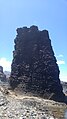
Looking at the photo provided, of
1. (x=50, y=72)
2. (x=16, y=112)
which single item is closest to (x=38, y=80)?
(x=50, y=72)

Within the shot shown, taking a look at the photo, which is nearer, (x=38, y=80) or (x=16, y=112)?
(x=16, y=112)

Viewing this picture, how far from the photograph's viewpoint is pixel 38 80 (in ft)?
495

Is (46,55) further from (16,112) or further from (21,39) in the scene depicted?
(16,112)

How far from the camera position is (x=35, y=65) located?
6048 inches

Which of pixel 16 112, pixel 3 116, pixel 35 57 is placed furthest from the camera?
pixel 35 57

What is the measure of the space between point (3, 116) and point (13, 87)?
117411mm

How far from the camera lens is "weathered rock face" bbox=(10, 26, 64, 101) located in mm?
150000

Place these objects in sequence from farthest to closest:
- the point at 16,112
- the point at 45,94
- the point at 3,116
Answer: the point at 45,94 → the point at 16,112 → the point at 3,116

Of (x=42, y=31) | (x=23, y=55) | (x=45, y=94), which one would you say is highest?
(x=42, y=31)

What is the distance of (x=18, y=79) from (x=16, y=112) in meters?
113

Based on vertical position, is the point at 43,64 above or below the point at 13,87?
above

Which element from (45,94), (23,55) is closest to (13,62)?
(23,55)

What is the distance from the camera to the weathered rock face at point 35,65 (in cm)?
15000

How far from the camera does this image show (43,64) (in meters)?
152
